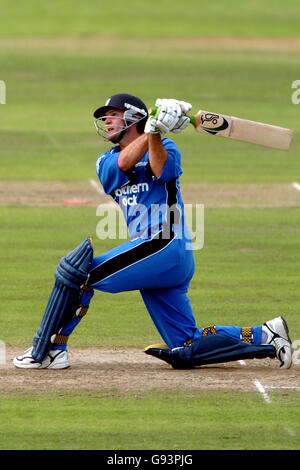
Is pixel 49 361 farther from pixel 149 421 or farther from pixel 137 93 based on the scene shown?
pixel 137 93

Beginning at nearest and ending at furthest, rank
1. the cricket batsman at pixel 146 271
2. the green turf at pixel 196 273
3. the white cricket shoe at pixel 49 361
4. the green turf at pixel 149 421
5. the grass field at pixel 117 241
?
the green turf at pixel 149 421, the grass field at pixel 117 241, the cricket batsman at pixel 146 271, the white cricket shoe at pixel 49 361, the green turf at pixel 196 273

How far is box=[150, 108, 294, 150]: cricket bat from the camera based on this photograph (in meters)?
8.49

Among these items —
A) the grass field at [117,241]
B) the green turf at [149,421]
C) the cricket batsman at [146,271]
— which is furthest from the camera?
the cricket batsman at [146,271]

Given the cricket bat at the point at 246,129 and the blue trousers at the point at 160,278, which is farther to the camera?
the cricket bat at the point at 246,129

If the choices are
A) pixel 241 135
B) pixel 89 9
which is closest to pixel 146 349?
pixel 241 135

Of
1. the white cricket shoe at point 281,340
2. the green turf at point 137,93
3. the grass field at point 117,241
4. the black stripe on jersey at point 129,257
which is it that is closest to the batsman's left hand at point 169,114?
the black stripe on jersey at point 129,257

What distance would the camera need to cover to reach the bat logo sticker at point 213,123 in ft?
27.9

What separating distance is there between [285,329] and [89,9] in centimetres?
4291

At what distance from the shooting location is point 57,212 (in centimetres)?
1647

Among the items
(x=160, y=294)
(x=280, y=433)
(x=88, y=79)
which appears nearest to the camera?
(x=280, y=433)

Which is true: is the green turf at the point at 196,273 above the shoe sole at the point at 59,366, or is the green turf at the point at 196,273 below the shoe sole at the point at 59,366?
above

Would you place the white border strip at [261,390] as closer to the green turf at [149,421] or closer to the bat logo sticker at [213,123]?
the green turf at [149,421]

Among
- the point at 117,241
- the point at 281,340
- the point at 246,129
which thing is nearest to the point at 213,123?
the point at 246,129
